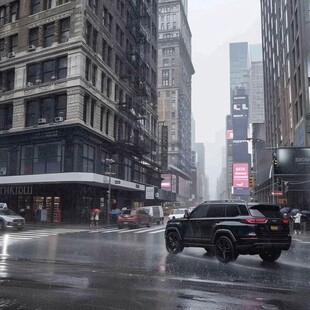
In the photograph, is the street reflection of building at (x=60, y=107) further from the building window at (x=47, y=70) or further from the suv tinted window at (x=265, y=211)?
the suv tinted window at (x=265, y=211)

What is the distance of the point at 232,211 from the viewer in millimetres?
12094

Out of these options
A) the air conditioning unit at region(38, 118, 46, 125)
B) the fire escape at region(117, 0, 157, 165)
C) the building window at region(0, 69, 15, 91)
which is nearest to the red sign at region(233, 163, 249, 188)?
the fire escape at region(117, 0, 157, 165)

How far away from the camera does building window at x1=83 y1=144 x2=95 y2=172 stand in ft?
120

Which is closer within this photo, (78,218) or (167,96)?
(78,218)

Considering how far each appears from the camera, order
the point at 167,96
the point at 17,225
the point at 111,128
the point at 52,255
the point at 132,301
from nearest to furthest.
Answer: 1. the point at 132,301
2. the point at 52,255
3. the point at 17,225
4. the point at 111,128
5. the point at 167,96

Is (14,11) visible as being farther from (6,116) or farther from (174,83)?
(174,83)

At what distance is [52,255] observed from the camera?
43.9 feet

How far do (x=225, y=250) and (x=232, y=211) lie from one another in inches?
49.0

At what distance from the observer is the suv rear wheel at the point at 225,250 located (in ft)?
37.7

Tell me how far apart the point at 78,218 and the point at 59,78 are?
13.8 meters

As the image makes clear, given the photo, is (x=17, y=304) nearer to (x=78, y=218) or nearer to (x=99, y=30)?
(x=78, y=218)

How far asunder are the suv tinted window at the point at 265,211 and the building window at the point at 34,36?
112 ft

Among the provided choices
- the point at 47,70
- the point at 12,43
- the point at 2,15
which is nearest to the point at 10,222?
the point at 47,70

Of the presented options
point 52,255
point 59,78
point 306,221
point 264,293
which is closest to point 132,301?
point 264,293
